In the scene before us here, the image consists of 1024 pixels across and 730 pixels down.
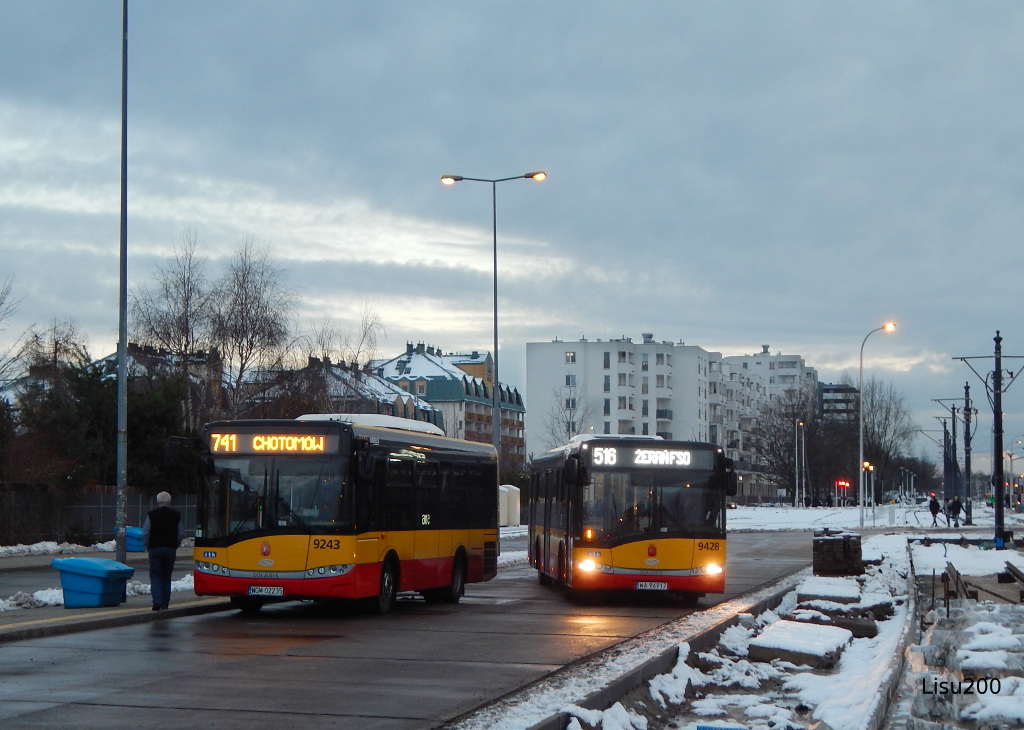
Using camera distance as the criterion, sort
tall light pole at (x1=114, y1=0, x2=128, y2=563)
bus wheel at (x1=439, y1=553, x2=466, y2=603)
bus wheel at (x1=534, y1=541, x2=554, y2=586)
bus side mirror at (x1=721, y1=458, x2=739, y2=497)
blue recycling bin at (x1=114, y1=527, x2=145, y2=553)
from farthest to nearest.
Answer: blue recycling bin at (x1=114, y1=527, x2=145, y2=553)
bus wheel at (x1=534, y1=541, x2=554, y2=586)
tall light pole at (x1=114, y1=0, x2=128, y2=563)
bus wheel at (x1=439, y1=553, x2=466, y2=603)
bus side mirror at (x1=721, y1=458, x2=739, y2=497)

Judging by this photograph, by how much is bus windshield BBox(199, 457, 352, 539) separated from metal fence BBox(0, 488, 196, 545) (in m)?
21.3

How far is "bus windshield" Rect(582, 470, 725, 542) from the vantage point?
2100 cm

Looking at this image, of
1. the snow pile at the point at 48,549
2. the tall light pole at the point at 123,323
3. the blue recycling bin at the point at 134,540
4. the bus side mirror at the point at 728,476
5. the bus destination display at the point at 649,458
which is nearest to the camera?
the bus side mirror at the point at 728,476

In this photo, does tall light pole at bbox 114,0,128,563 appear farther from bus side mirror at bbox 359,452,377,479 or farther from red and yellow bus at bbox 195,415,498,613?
bus side mirror at bbox 359,452,377,479

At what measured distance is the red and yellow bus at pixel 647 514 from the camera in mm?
20844

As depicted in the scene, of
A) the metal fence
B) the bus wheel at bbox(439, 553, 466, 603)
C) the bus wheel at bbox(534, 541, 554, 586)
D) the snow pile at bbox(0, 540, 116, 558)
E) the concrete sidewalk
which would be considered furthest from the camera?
the metal fence

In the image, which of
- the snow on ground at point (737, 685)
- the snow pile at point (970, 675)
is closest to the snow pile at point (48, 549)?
the snow on ground at point (737, 685)

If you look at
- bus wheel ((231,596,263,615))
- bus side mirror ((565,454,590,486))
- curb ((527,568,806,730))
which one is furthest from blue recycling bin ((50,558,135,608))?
curb ((527,568,806,730))

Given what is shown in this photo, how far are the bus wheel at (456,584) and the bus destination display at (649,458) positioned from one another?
297cm

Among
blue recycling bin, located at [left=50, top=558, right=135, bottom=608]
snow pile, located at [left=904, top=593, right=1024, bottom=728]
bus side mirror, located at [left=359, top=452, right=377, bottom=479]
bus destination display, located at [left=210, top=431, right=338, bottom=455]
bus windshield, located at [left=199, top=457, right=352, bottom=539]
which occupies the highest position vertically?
bus destination display, located at [left=210, top=431, right=338, bottom=455]

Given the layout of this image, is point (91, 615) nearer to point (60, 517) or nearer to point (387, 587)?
point (387, 587)

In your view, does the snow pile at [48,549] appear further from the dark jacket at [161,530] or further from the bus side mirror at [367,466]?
the bus side mirror at [367,466]

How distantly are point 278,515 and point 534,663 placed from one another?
596 cm

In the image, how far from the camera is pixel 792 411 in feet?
425
